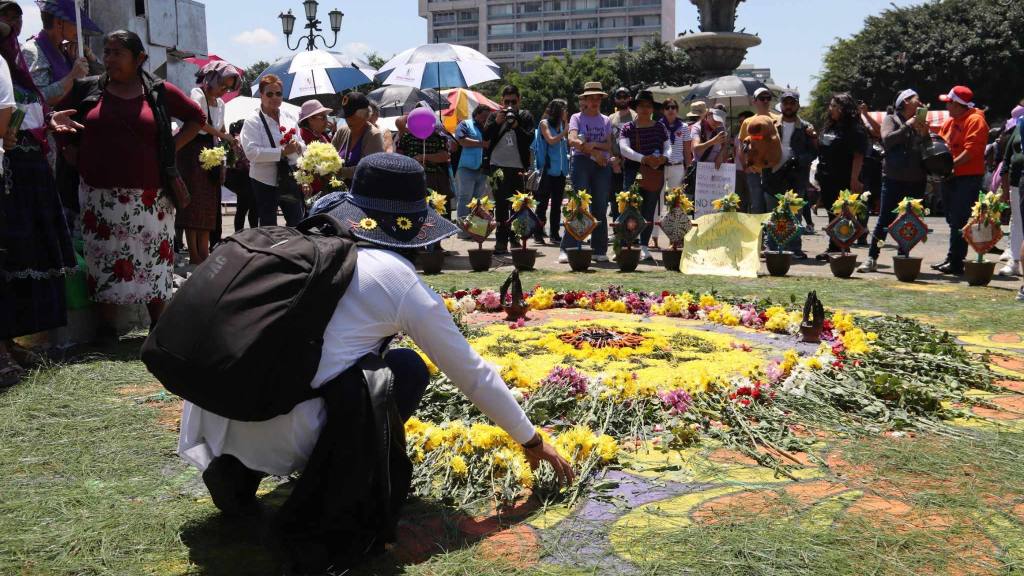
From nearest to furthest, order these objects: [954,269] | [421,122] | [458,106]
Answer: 1. [954,269]
2. [421,122]
3. [458,106]

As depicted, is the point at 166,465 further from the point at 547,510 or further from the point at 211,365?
the point at 547,510

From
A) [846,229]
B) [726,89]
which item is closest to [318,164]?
[846,229]

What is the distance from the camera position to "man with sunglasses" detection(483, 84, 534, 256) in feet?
36.2

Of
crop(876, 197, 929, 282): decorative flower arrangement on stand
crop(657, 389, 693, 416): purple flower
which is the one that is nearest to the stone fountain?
crop(876, 197, 929, 282): decorative flower arrangement on stand

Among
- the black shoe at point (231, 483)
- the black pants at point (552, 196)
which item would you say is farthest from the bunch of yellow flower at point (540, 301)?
the black pants at point (552, 196)

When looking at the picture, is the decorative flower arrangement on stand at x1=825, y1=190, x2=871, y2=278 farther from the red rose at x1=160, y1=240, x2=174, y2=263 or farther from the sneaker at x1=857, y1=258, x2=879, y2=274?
the red rose at x1=160, y1=240, x2=174, y2=263

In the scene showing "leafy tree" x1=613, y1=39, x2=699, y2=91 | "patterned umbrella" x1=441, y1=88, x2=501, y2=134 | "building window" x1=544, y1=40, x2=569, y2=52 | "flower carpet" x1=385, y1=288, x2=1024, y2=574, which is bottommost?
"flower carpet" x1=385, y1=288, x2=1024, y2=574

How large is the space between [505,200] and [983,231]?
5216mm

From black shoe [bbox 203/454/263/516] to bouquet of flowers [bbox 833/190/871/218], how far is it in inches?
297

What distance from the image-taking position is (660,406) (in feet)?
13.7

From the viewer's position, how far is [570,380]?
433 centimetres

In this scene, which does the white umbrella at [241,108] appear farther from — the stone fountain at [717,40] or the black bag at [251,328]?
the stone fountain at [717,40]

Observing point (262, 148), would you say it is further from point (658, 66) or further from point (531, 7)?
point (531, 7)

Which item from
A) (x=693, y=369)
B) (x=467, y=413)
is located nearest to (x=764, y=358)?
(x=693, y=369)
